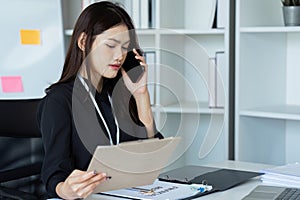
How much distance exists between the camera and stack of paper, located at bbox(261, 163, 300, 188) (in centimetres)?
183

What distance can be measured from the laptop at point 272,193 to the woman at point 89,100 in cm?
42

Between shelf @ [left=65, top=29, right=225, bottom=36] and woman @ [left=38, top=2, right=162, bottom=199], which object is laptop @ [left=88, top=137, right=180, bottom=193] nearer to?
woman @ [left=38, top=2, right=162, bottom=199]

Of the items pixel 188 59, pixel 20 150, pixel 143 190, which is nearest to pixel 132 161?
pixel 143 190

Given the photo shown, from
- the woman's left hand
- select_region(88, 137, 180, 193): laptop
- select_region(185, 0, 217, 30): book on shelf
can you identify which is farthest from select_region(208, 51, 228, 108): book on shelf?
select_region(88, 137, 180, 193): laptop

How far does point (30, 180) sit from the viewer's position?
2.10m

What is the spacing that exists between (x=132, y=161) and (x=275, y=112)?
4.92ft

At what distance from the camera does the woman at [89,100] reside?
176 cm

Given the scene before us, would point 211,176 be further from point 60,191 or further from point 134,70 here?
point 60,191

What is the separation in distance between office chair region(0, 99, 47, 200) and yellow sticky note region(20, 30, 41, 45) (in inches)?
37.6

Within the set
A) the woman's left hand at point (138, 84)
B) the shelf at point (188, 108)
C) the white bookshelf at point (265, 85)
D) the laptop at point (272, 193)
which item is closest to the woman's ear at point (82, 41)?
the woman's left hand at point (138, 84)

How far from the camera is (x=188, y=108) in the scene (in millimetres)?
2750

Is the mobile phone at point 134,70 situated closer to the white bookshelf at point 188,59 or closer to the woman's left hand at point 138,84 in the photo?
the woman's left hand at point 138,84

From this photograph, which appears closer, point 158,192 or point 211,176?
point 158,192

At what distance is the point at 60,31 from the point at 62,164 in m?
1.64
